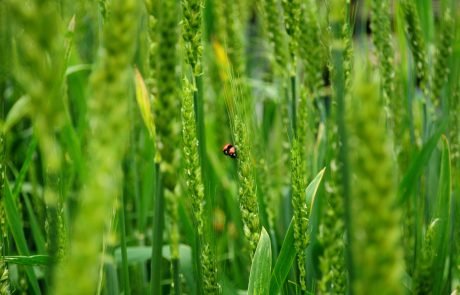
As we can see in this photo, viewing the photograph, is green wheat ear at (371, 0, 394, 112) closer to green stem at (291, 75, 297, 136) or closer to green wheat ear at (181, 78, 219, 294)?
green stem at (291, 75, 297, 136)

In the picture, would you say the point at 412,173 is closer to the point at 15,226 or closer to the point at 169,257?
the point at 169,257

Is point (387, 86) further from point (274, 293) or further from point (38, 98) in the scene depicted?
point (38, 98)

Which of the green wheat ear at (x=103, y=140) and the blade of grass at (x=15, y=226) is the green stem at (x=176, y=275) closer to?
the blade of grass at (x=15, y=226)

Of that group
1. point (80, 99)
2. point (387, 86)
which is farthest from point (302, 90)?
point (80, 99)

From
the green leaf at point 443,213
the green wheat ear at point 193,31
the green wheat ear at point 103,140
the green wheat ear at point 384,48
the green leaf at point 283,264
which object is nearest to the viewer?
the green wheat ear at point 103,140

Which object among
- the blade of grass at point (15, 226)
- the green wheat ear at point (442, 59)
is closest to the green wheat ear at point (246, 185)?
the blade of grass at point (15, 226)

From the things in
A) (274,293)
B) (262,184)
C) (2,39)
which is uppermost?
(2,39)

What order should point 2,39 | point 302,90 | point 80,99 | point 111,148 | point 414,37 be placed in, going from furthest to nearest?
point 80,99 < point 414,37 < point 302,90 < point 2,39 < point 111,148

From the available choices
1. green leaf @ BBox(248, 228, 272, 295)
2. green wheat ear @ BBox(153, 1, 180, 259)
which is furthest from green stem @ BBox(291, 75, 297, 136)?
green wheat ear @ BBox(153, 1, 180, 259)

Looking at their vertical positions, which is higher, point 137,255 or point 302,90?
point 302,90
